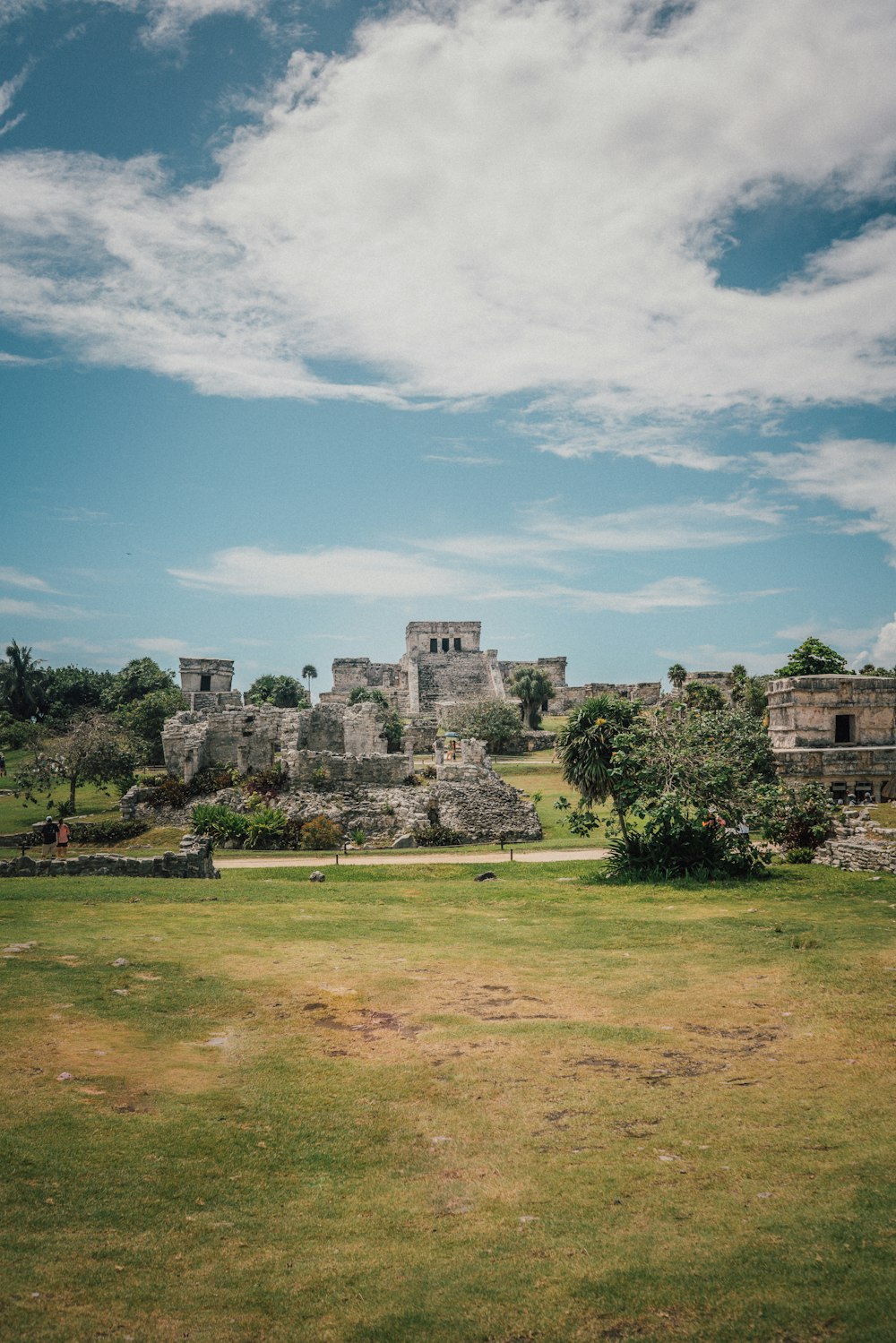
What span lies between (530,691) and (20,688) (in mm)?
35369

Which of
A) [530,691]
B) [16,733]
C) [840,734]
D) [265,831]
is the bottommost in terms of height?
[265,831]

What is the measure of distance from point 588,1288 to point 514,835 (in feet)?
76.7

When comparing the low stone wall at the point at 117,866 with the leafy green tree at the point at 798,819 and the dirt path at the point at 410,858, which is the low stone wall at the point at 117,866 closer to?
the dirt path at the point at 410,858

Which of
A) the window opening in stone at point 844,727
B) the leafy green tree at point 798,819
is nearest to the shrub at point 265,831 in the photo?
the leafy green tree at point 798,819

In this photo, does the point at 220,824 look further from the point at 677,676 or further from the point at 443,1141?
the point at 677,676

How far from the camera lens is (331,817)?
29.4 meters

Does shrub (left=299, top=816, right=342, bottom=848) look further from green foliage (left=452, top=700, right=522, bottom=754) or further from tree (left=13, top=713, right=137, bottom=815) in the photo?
green foliage (left=452, top=700, right=522, bottom=754)

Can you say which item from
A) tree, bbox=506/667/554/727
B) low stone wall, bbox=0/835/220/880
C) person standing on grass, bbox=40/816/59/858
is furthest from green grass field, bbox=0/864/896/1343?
tree, bbox=506/667/554/727

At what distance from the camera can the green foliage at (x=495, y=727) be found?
5578cm

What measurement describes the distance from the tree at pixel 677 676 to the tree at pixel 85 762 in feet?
138

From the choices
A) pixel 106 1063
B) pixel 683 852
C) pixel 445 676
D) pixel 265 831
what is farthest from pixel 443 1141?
pixel 445 676

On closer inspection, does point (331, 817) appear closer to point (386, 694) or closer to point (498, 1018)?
point (498, 1018)

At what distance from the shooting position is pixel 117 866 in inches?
800

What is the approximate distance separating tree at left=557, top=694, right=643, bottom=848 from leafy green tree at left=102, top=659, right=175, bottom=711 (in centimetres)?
4873
